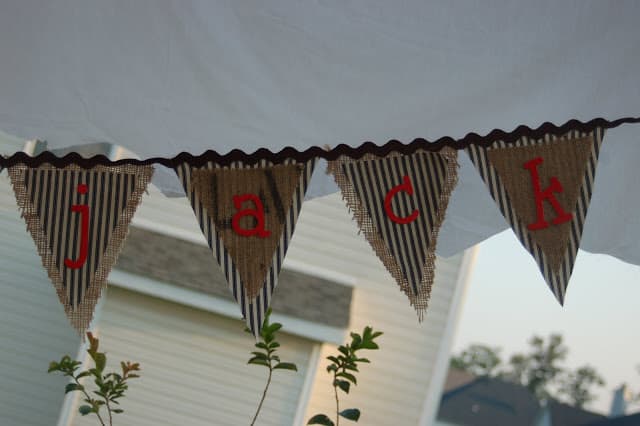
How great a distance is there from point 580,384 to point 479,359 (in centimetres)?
796

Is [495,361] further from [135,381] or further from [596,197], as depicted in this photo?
[596,197]

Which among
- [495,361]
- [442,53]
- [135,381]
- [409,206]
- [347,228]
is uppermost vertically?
[495,361]

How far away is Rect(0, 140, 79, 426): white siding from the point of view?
9773mm

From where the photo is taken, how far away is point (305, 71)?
10.8ft

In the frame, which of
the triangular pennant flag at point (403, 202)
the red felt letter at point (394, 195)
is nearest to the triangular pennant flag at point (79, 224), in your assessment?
the triangular pennant flag at point (403, 202)

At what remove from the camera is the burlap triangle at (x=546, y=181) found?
2.98 meters

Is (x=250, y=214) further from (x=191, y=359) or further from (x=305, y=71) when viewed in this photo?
(x=191, y=359)

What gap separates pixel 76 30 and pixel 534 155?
1.58 metres

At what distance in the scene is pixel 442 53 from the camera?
126 inches

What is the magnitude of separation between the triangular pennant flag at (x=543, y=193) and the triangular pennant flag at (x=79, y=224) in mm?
1190

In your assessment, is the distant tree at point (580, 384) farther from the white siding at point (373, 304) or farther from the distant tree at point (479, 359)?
the white siding at point (373, 304)

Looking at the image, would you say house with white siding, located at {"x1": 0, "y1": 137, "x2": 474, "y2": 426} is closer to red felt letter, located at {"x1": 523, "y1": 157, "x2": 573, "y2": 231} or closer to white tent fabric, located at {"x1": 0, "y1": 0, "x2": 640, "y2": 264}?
white tent fabric, located at {"x1": 0, "y1": 0, "x2": 640, "y2": 264}

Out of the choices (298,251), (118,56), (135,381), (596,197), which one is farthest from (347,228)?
(118,56)

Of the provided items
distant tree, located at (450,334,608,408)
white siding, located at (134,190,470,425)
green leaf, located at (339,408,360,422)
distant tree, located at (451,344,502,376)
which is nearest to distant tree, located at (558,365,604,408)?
distant tree, located at (450,334,608,408)
